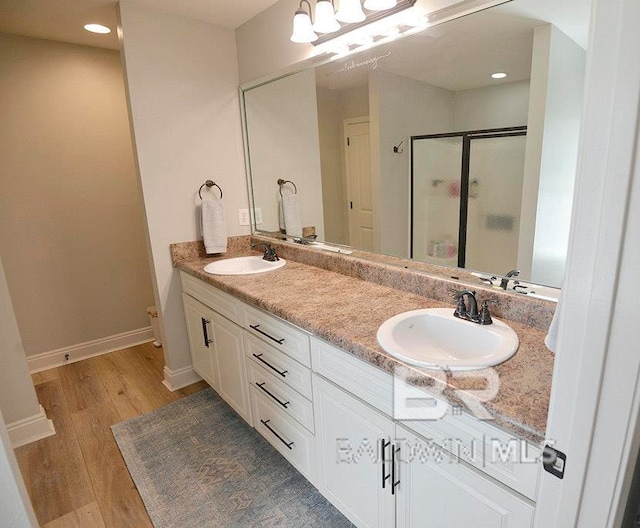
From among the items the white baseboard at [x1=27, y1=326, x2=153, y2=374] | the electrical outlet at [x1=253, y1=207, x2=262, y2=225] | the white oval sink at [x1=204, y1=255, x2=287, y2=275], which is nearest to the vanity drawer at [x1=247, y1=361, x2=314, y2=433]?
the white oval sink at [x1=204, y1=255, x2=287, y2=275]

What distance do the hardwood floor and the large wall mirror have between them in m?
1.56

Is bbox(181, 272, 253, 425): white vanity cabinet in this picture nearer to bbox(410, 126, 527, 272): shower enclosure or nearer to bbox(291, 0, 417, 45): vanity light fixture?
bbox(410, 126, 527, 272): shower enclosure

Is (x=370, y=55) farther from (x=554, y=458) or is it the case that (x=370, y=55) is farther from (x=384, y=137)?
(x=554, y=458)

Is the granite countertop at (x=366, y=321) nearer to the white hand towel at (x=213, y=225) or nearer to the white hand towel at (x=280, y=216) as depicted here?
the white hand towel at (x=213, y=225)

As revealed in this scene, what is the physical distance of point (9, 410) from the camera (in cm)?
204

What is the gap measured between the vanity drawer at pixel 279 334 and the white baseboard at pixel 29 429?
140cm

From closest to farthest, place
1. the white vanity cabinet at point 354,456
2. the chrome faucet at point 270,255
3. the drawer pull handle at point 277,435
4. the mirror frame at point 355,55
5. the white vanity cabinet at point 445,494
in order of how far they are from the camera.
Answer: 1. the white vanity cabinet at point 445,494
2. the white vanity cabinet at point 354,456
3. the mirror frame at point 355,55
4. the drawer pull handle at point 277,435
5. the chrome faucet at point 270,255

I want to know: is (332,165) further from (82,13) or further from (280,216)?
(82,13)

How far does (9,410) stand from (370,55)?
259 centimetres

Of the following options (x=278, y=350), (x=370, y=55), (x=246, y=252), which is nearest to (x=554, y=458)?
(x=278, y=350)

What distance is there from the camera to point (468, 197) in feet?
4.54

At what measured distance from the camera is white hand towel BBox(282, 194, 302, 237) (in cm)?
233

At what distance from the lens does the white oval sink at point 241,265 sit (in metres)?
2.15

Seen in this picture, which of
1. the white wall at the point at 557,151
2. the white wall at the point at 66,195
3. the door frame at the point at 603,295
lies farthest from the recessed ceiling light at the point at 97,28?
the door frame at the point at 603,295
